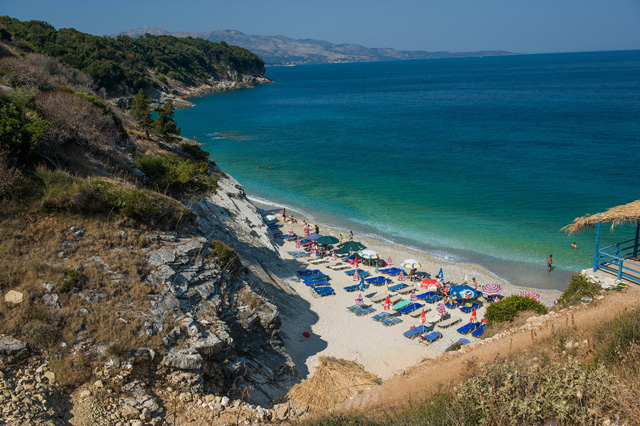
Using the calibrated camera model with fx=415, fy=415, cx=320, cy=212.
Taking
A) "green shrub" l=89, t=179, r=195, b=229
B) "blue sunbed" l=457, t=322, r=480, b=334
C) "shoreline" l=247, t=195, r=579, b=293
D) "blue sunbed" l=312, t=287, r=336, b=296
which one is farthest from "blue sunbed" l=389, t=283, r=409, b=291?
"green shrub" l=89, t=179, r=195, b=229

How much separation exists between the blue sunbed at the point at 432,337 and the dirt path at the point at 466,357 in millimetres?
6059

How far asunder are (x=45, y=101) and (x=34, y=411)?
12709 millimetres

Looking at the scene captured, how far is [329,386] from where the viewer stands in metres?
11.7

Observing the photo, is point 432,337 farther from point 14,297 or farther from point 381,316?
point 14,297

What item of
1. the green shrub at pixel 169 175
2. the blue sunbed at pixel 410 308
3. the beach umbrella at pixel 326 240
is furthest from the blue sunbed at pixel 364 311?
the green shrub at pixel 169 175

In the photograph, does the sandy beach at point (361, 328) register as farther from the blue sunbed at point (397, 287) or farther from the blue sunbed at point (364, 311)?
the blue sunbed at point (397, 287)

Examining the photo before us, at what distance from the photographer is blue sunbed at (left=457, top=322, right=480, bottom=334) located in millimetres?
18808

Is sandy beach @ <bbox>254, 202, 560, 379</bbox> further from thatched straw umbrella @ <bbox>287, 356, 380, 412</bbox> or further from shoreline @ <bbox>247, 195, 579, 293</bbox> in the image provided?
thatched straw umbrella @ <bbox>287, 356, 380, 412</bbox>

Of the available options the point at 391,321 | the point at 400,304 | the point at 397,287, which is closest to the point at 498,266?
the point at 397,287

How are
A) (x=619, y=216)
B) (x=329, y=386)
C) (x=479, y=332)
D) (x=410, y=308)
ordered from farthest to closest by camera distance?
1. (x=410, y=308)
2. (x=479, y=332)
3. (x=619, y=216)
4. (x=329, y=386)

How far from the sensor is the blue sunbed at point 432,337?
18094 mm

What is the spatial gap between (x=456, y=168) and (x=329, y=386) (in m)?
39.3

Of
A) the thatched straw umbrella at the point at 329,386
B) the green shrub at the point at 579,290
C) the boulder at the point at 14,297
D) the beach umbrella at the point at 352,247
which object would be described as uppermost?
the boulder at the point at 14,297

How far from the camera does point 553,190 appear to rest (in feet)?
126
